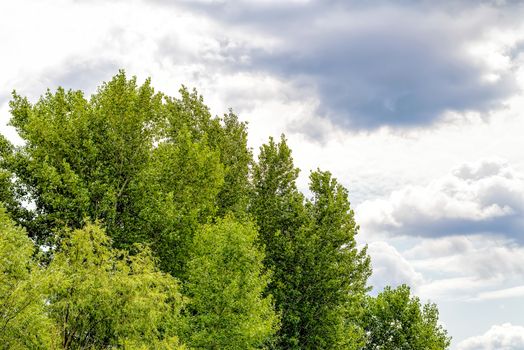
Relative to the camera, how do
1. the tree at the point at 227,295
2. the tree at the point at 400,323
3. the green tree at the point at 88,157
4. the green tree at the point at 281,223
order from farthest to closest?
the tree at the point at 400,323 → the green tree at the point at 281,223 → the green tree at the point at 88,157 → the tree at the point at 227,295

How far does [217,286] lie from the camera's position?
40.5 meters

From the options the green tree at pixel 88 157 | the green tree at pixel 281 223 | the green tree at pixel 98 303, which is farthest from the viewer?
the green tree at pixel 281 223

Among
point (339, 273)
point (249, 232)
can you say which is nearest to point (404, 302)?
point (339, 273)

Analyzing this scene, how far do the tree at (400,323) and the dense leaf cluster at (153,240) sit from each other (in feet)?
36.2

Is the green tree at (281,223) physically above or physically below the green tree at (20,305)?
above

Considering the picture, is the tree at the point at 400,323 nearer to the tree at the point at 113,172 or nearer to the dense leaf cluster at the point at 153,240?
the dense leaf cluster at the point at 153,240

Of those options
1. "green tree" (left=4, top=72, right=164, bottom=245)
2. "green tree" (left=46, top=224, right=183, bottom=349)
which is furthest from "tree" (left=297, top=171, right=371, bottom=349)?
"green tree" (left=46, top=224, right=183, bottom=349)

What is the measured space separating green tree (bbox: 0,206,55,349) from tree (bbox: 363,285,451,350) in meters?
53.0

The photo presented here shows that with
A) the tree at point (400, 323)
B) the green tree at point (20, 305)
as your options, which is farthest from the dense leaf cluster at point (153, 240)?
the tree at point (400, 323)

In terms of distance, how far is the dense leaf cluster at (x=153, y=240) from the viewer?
2969cm

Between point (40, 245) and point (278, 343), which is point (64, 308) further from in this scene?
point (278, 343)

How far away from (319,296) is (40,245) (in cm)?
2398

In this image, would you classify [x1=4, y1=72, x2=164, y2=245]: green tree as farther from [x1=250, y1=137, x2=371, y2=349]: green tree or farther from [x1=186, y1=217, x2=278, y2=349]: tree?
[x1=250, y1=137, x2=371, y2=349]: green tree

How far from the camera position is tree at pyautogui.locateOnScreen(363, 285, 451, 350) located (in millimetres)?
71688
